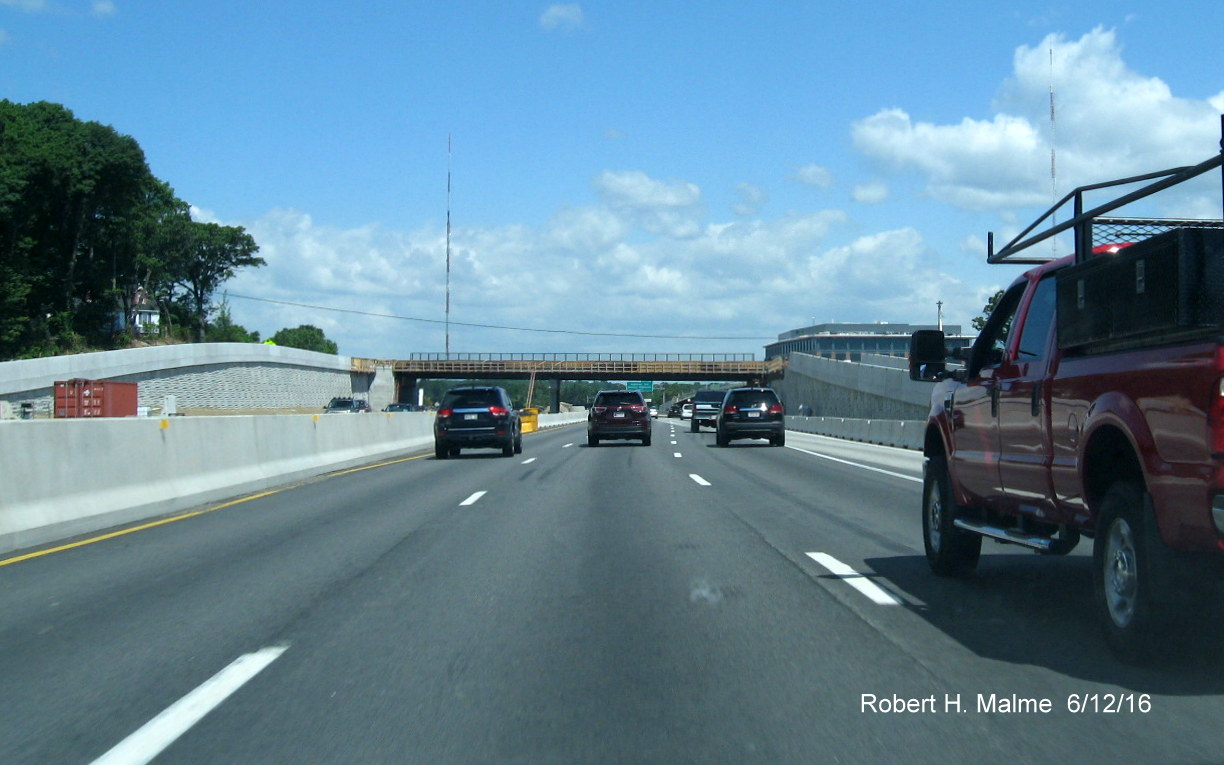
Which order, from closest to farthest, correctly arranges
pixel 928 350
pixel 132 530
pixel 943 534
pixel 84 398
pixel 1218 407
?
pixel 1218 407 → pixel 928 350 → pixel 943 534 → pixel 132 530 → pixel 84 398

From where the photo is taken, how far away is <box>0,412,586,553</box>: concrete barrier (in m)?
11.9

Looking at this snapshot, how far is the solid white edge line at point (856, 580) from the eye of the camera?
819 cm

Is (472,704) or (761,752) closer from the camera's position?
(761,752)

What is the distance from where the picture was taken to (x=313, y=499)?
56.3 ft

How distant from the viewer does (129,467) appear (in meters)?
14.5

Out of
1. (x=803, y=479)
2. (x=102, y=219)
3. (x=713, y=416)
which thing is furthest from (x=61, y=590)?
(x=102, y=219)

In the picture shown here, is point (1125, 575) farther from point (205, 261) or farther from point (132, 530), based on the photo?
point (205, 261)

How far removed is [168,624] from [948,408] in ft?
19.1

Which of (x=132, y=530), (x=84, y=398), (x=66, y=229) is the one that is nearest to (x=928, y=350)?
(x=132, y=530)

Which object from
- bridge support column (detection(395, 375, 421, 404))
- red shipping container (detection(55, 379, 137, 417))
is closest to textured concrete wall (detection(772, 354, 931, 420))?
red shipping container (detection(55, 379, 137, 417))

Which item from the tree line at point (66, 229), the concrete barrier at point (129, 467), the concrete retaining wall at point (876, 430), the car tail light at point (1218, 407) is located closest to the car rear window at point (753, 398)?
the concrete retaining wall at point (876, 430)

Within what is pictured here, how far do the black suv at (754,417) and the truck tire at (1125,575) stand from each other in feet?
96.1

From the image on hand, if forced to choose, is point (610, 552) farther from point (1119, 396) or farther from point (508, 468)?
point (508, 468)

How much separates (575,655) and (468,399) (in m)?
22.9
